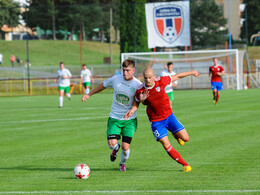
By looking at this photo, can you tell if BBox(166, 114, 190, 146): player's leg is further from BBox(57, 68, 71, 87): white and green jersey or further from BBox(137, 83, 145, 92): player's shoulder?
BBox(57, 68, 71, 87): white and green jersey

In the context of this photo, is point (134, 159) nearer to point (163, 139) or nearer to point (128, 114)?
point (163, 139)

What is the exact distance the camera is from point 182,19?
4572 centimetres

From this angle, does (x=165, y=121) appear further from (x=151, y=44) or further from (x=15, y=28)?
(x=15, y=28)

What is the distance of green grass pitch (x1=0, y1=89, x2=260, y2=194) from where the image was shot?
7898 mm

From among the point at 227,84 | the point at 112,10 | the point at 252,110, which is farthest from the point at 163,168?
the point at 112,10

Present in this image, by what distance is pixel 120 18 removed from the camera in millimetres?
51469

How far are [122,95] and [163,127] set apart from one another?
95 cm

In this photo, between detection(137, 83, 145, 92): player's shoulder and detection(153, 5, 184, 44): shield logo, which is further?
detection(153, 5, 184, 44): shield logo

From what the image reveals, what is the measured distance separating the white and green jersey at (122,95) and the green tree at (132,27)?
40.6 meters

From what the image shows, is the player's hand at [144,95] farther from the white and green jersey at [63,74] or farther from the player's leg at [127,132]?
the white and green jersey at [63,74]

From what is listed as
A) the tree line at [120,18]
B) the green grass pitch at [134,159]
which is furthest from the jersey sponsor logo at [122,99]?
the tree line at [120,18]

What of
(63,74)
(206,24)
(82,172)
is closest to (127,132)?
(82,172)

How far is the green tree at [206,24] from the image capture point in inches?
2785

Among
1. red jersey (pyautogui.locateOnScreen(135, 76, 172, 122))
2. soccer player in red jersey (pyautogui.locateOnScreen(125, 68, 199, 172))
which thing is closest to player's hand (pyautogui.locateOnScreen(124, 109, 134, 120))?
soccer player in red jersey (pyautogui.locateOnScreen(125, 68, 199, 172))
